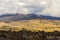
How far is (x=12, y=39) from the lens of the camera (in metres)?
51.6

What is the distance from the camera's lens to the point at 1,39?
51.5 meters

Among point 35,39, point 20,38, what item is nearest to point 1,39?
point 20,38

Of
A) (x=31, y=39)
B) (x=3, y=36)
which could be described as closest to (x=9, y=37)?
(x=3, y=36)

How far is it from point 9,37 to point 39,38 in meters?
8.62

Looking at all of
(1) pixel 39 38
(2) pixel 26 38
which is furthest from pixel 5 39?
(1) pixel 39 38

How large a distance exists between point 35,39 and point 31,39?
1111mm

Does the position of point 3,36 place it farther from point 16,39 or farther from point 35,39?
point 35,39

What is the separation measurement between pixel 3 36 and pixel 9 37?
175cm

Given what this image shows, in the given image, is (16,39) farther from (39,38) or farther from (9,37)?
(39,38)

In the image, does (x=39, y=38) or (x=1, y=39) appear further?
(x=39, y=38)

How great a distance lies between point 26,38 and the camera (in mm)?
53938

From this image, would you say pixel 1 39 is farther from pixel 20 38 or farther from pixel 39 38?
pixel 39 38

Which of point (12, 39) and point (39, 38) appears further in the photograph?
point (39, 38)

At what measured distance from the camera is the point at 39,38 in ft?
181
